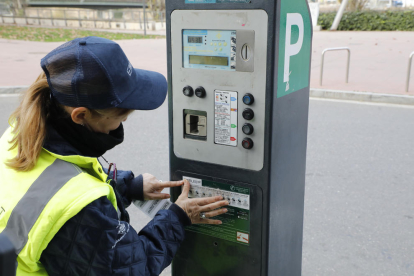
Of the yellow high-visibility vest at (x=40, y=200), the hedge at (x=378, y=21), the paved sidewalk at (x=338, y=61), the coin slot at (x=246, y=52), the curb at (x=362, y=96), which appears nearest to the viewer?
the yellow high-visibility vest at (x=40, y=200)

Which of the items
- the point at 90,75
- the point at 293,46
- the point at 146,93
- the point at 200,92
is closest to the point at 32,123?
the point at 90,75

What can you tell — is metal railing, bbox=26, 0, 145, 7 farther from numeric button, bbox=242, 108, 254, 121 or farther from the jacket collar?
the jacket collar

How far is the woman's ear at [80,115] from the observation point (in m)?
1.46

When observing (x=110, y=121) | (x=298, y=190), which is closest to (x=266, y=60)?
(x=110, y=121)

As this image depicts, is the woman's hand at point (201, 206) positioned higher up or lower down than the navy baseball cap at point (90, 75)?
lower down

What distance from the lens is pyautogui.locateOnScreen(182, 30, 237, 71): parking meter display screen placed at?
184cm

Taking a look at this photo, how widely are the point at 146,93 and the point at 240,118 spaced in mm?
479

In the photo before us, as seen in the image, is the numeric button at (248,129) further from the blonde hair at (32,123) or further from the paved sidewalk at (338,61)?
the paved sidewalk at (338,61)

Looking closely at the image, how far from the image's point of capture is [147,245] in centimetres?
159

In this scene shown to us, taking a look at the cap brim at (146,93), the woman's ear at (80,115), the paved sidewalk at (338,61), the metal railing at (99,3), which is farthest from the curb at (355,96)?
the metal railing at (99,3)

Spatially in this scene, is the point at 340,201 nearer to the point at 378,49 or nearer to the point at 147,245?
the point at 147,245

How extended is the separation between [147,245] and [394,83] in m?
8.20

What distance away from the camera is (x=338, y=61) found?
38.7 feet

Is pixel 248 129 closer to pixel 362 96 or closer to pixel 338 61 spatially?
pixel 362 96
